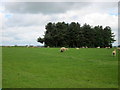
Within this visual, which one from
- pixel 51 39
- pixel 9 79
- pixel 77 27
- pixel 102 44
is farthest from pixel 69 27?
pixel 9 79

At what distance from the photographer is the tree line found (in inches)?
3600

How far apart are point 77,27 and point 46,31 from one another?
14664 mm

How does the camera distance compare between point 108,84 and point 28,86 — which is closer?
point 28,86

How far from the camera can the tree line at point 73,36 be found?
300 ft

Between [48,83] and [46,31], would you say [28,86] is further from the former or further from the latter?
[46,31]

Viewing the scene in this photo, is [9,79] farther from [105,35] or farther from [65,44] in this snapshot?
[105,35]

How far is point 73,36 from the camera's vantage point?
9181 centimetres

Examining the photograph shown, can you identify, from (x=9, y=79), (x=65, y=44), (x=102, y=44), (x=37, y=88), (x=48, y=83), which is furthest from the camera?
(x=102, y=44)

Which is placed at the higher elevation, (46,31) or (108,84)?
(46,31)

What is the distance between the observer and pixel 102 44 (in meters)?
97.7

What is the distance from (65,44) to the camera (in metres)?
90.4

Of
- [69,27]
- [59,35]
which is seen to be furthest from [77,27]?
[59,35]

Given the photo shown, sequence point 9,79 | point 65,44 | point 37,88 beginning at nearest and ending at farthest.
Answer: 1. point 37,88
2. point 9,79
3. point 65,44

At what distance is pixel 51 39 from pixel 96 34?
845 inches
